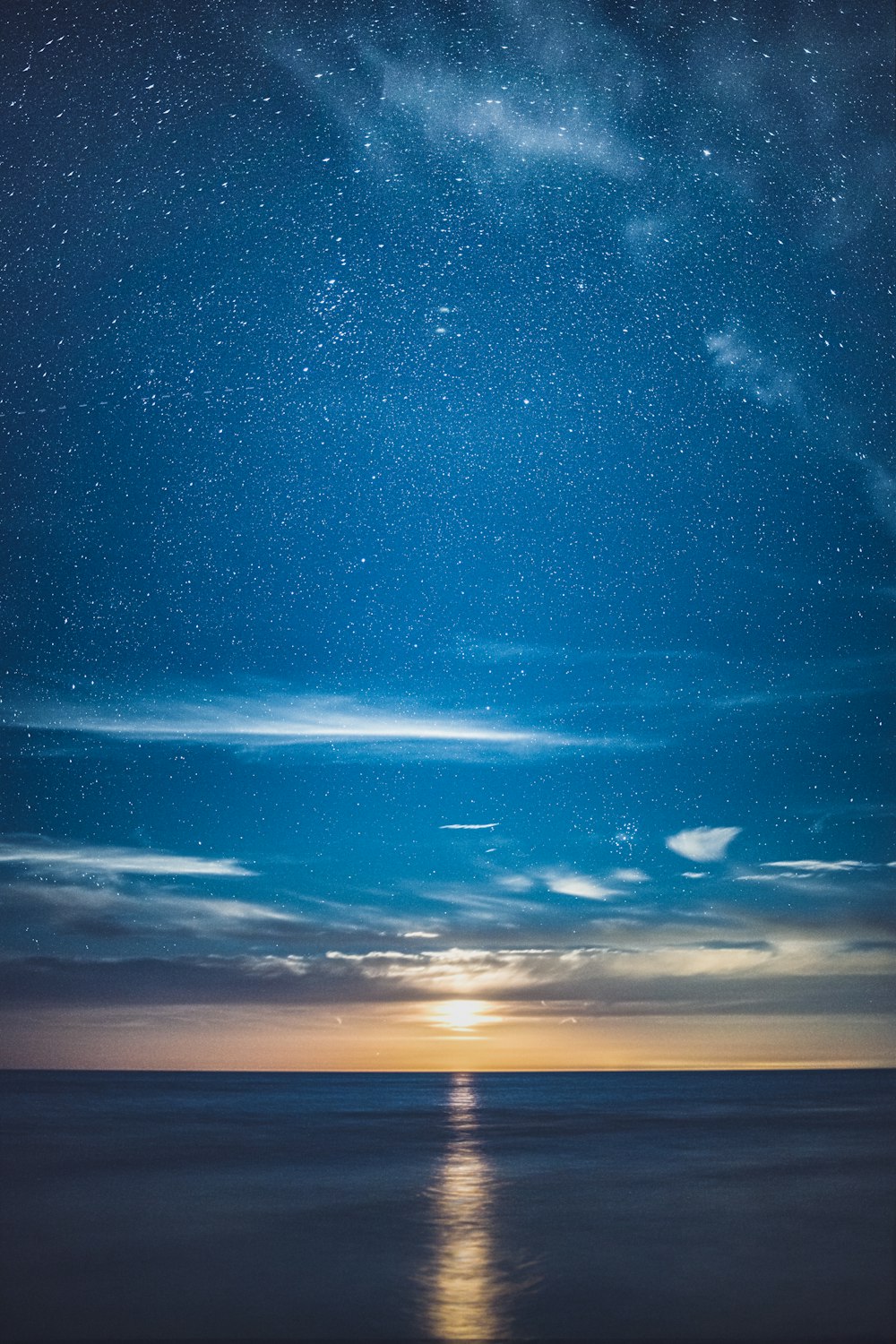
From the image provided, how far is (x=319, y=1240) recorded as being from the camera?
1206 centimetres

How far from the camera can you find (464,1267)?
10.7 m

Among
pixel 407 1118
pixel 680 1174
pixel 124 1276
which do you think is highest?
pixel 124 1276

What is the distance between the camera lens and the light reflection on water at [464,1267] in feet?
28.1

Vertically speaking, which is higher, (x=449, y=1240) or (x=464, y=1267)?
(x=464, y=1267)

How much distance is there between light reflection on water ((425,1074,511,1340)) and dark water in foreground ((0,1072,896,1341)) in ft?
0.11

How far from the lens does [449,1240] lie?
12.2 meters

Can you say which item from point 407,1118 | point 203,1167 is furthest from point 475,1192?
point 407,1118

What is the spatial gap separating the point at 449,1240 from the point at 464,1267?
1609 mm

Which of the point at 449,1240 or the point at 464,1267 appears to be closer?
the point at 464,1267

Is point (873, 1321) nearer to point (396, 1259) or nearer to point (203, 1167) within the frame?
point (396, 1259)

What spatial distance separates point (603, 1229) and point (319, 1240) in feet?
11.6

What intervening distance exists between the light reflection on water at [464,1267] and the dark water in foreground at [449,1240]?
0.11 ft

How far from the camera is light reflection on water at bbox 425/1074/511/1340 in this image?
856 centimetres

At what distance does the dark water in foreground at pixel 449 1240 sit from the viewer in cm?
866
